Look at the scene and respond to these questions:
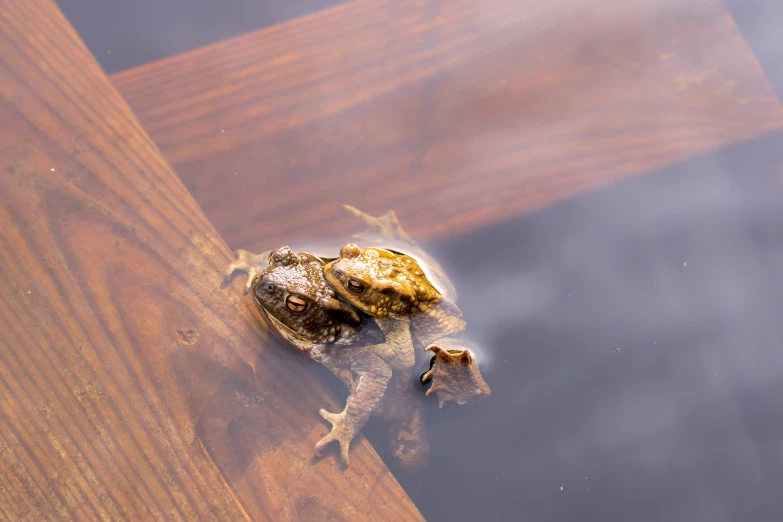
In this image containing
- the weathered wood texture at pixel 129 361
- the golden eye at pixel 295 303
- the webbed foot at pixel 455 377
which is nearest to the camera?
the weathered wood texture at pixel 129 361

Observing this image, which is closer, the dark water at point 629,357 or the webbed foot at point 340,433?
the webbed foot at point 340,433

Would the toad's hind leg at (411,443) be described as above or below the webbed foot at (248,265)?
below

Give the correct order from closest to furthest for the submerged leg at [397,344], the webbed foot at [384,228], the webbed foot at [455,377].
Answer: the webbed foot at [455,377] → the submerged leg at [397,344] → the webbed foot at [384,228]

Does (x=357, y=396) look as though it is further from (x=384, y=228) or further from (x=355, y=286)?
(x=384, y=228)

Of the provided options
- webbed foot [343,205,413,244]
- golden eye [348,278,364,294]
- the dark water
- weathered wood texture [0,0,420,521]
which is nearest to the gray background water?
the dark water

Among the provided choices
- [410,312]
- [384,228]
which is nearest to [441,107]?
[384,228]

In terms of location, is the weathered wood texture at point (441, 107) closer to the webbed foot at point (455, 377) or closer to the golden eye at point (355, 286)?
Result: the golden eye at point (355, 286)

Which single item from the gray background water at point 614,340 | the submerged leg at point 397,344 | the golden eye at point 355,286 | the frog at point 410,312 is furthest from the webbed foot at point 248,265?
the gray background water at point 614,340

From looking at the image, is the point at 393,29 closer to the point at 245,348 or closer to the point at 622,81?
the point at 622,81
